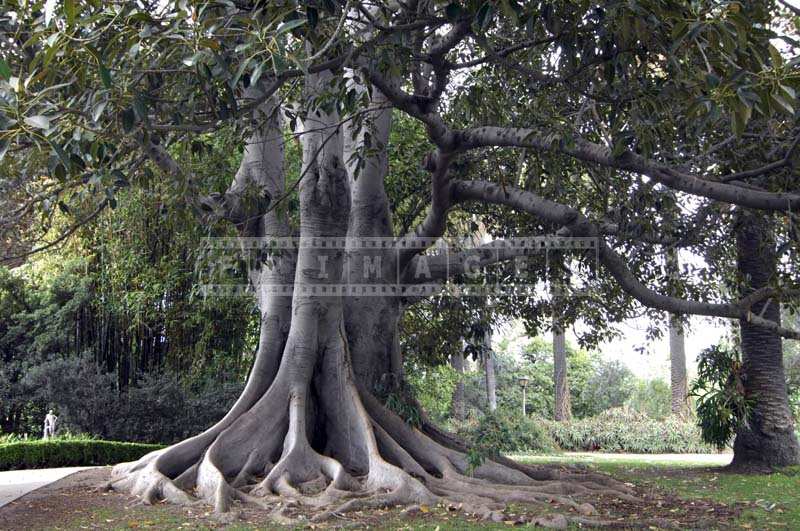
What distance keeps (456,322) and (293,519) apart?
20.2 ft

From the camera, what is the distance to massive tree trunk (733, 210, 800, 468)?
38.4 ft

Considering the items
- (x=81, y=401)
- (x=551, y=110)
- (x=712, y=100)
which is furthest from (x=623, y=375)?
(x=712, y=100)

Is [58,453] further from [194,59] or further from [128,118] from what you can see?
[194,59]

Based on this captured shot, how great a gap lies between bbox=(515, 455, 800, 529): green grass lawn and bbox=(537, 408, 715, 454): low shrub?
8680 millimetres

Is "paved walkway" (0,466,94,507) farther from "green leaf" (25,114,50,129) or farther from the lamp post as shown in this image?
the lamp post

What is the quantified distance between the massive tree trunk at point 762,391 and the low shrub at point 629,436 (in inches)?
393

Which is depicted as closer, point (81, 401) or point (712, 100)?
point (712, 100)

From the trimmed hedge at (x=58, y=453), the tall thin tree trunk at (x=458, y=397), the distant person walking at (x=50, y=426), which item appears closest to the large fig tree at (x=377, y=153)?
the trimmed hedge at (x=58, y=453)

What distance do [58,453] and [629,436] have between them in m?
15.6

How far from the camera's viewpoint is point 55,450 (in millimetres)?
12891

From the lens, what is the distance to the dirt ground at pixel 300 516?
6.95 m

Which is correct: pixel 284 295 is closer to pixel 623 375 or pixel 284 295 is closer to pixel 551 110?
pixel 551 110

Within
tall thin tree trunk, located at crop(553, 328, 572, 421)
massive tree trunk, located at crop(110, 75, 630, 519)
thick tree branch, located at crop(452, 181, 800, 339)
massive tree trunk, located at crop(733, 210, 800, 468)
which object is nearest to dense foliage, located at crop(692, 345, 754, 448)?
massive tree trunk, located at crop(733, 210, 800, 468)

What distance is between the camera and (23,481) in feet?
33.4
